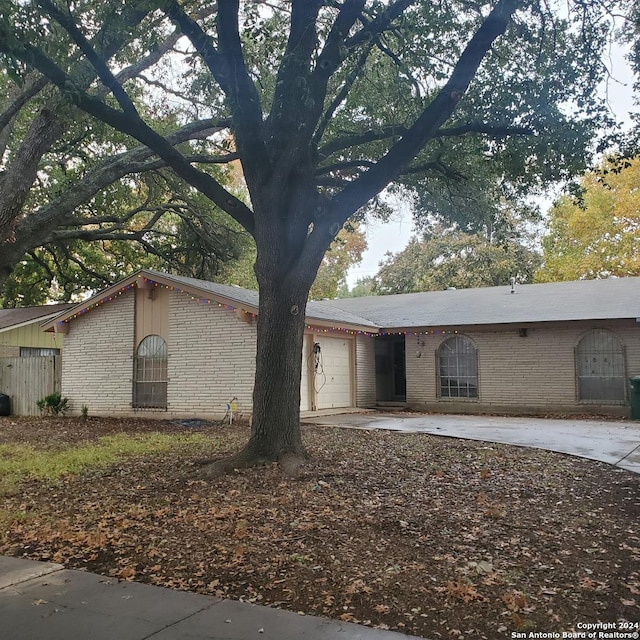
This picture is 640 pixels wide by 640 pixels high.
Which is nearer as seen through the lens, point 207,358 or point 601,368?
point 207,358

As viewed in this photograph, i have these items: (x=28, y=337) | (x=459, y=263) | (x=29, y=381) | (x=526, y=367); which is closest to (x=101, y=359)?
(x=29, y=381)

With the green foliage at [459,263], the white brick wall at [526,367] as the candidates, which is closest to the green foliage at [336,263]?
the green foliage at [459,263]

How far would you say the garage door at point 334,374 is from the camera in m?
16.7

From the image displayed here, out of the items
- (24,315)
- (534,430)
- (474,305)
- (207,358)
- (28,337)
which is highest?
(24,315)

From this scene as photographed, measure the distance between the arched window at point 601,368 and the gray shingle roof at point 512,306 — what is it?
869 millimetres

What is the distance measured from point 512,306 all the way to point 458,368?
261 centimetres

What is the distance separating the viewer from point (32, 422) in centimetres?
1516

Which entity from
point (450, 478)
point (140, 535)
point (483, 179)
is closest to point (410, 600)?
point (140, 535)

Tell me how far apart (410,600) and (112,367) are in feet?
46.9

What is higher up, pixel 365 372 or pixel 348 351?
pixel 348 351

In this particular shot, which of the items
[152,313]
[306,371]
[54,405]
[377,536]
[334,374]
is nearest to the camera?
[377,536]

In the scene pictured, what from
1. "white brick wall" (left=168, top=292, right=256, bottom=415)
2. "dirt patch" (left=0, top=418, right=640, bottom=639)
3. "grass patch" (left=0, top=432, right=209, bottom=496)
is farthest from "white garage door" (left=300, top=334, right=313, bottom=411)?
"dirt patch" (left=0, top=418, right=640, bottom=639)

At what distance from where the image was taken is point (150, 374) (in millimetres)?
16078

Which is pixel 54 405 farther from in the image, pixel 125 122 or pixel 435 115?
pixel 435 115
